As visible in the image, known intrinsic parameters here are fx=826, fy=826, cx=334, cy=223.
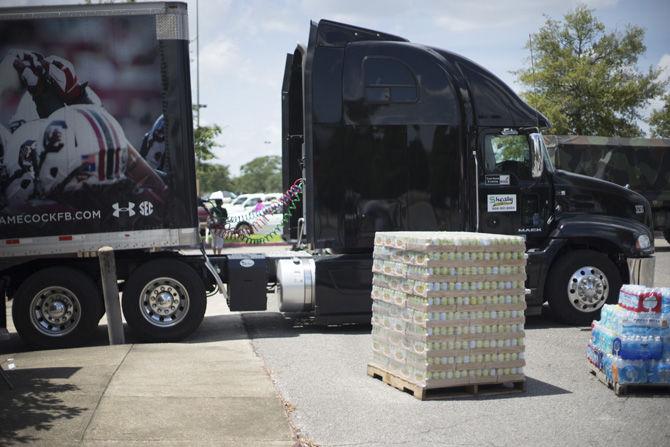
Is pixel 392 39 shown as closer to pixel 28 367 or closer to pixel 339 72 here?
pixel 339 72

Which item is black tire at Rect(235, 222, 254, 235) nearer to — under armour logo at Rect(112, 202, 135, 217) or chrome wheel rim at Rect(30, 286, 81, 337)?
under armour logo at Rect(112, 202, 135, 217)

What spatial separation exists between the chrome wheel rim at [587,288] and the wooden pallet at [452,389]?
3921 millimetres

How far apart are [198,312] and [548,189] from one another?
17.2 ft

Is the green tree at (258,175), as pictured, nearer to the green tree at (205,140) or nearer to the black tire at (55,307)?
the green tree at (205,140)

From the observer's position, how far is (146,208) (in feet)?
34.3

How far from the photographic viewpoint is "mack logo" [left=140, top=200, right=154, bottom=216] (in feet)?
34.3

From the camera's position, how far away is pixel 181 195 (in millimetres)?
A: 10555

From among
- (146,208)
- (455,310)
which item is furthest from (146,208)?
(455,310)

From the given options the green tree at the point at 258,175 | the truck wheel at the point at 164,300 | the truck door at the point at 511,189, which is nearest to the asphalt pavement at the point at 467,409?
the truck wheel at the point at 164,300

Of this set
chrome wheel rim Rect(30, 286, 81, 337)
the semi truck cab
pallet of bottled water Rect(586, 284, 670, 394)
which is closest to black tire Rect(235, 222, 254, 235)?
the semi truck cab

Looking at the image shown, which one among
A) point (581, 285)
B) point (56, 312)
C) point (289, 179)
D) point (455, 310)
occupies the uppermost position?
point (289, 179)

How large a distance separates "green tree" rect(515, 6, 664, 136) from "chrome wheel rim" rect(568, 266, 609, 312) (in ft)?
83.9

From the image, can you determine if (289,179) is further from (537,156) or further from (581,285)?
(581,285)

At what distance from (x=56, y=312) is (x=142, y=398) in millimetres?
3534
